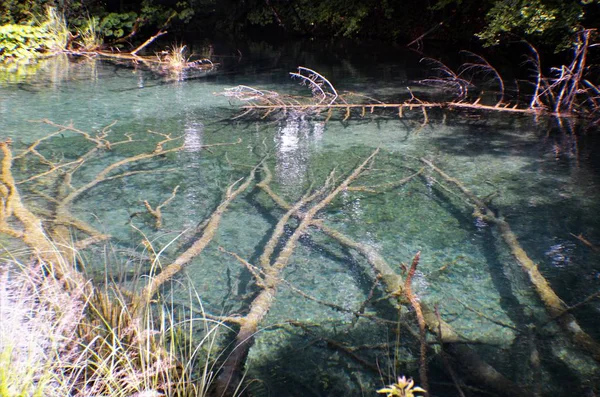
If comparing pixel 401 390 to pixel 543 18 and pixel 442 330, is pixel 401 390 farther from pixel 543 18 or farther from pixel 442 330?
pixel 543 18

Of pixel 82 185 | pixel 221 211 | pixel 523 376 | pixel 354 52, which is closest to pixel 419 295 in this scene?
pixel 523 376

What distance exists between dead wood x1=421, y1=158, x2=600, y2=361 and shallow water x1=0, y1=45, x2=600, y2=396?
0.05 metres

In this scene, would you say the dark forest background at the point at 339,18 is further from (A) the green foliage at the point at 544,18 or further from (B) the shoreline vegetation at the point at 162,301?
(B) the shoreline vegetation at the point at 162,301

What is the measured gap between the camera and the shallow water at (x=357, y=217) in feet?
8.28

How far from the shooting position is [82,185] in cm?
436

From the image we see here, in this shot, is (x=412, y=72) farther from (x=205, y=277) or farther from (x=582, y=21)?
(x=205, y=277)

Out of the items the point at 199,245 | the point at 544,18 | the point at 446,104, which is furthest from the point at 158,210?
the point at 544,18

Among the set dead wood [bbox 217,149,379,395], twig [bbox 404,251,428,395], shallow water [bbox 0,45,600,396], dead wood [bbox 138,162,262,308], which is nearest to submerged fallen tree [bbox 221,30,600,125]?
shallow water [bbox 0,45,600,396]

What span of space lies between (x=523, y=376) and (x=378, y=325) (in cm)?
74

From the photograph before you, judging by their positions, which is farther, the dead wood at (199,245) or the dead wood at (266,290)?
the dead wood at (199,245)

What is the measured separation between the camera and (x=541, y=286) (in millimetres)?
2992

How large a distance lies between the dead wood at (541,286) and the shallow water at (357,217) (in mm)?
54

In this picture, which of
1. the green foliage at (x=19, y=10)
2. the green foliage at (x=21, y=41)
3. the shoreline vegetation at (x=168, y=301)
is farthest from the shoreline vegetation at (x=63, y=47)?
the shoreline vegetation at (x=168, y=301)

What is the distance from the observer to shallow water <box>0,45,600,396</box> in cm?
252
